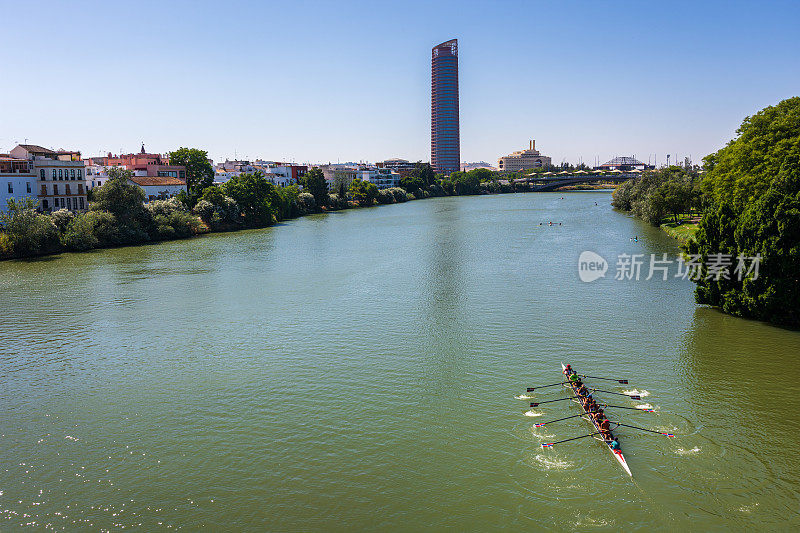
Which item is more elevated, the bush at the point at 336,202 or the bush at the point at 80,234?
the bush at the point at 336,202

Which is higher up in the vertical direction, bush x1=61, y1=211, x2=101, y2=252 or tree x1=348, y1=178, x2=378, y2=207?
tree x1=348, y1=178, x2=378, y2=207

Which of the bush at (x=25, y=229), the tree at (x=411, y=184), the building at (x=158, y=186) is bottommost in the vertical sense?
the bush at (x=25, y=229)

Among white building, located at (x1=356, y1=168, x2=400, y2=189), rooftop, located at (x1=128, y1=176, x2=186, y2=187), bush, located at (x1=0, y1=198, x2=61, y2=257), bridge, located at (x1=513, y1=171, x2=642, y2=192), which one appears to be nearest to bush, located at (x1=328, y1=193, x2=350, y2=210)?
rooftop, located at (x1=128, y1=176, x2=186, y2=187)

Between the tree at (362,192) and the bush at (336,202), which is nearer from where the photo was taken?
the bush at (336,202)

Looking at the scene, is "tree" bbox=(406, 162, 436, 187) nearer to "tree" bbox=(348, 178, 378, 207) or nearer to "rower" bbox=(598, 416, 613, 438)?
"tree" bbox=(348, 178, 378, 207)

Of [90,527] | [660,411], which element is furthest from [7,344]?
[660,411]

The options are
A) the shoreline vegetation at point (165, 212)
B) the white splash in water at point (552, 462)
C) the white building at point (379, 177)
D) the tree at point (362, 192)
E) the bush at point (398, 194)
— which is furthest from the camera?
the white building at point (379, 177)

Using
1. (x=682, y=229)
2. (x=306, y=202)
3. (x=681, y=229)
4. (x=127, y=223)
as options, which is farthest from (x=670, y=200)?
(x=127, y=223)

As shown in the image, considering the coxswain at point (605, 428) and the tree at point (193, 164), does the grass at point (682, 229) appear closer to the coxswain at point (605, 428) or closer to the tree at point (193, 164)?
the coxswain at point (605, 428)

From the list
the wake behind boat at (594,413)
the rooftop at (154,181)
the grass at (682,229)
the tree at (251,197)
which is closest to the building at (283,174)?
the tree at (251,197)
